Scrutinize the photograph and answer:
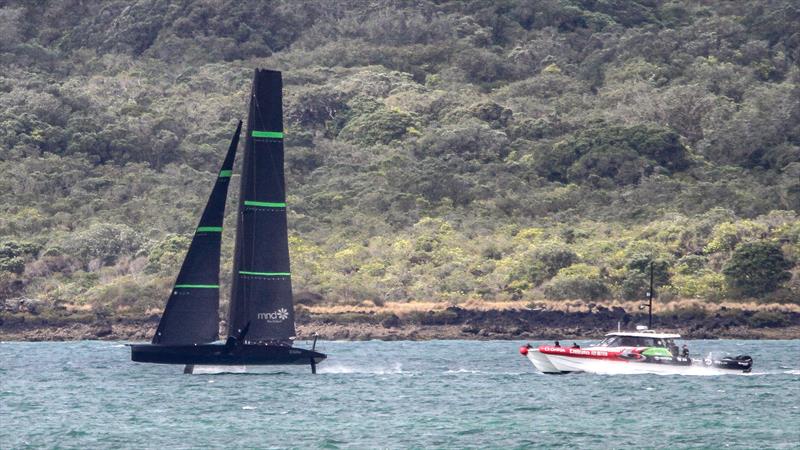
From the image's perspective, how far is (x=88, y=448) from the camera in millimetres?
44406

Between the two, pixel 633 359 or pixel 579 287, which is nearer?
pixel 633 359

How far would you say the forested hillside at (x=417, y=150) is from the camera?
106938mm

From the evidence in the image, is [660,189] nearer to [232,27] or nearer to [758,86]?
[758,86]

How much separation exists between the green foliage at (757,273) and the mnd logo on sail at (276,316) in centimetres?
4762

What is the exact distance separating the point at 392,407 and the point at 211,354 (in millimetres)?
7543

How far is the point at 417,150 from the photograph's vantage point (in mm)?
147250

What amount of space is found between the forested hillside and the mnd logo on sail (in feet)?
139

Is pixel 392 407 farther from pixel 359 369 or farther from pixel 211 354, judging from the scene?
pixel 359 369

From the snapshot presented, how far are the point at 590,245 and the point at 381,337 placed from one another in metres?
21.8

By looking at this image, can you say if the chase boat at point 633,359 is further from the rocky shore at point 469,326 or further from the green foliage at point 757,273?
the green foliage at point 757,273

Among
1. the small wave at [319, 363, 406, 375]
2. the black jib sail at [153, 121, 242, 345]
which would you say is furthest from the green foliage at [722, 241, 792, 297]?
the black jib sail at [153, 121, 242, 345]

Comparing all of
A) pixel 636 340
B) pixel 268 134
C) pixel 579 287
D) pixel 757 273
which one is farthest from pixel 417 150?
pixel 268 134

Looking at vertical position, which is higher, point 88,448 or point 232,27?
point 232,27

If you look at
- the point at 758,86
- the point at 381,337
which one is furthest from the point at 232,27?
the point at 381,337
